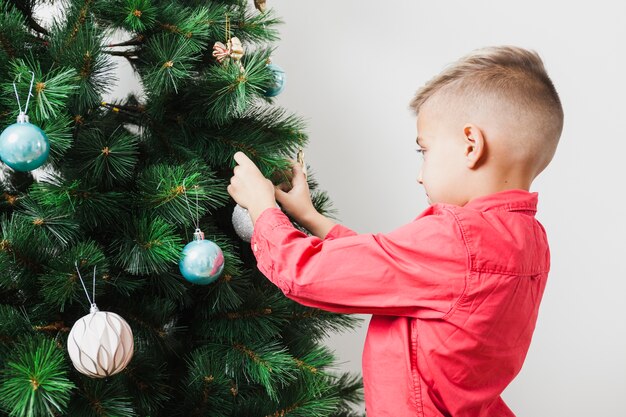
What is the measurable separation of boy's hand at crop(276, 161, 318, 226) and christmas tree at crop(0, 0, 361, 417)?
19 millimetres

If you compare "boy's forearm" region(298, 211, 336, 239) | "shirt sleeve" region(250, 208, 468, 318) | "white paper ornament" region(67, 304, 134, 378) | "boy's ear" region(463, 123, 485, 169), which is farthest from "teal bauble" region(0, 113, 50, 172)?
"boy's ear" region(463, 123, 485, 169)

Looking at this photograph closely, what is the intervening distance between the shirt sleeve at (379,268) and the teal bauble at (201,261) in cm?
7

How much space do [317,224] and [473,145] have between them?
9.9 inches

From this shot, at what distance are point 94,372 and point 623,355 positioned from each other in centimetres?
128

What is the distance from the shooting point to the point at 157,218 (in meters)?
0.83

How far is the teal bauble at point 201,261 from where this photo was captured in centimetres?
82

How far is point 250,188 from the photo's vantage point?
88cm

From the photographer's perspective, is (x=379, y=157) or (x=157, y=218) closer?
(x=157, y=218)

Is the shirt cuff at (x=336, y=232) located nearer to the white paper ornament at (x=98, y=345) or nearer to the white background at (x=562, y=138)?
the white paper ornament at (x=98, y=345)

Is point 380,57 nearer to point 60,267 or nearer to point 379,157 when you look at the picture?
point 379,157

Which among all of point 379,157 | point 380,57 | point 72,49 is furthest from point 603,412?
point 72,49

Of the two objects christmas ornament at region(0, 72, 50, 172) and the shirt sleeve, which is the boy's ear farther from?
christmas ornament at region(0, 72, 50, 172)

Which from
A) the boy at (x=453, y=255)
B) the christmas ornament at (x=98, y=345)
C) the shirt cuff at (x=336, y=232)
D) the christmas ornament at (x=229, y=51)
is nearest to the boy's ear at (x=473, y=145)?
the boy at (x=453, y=255)

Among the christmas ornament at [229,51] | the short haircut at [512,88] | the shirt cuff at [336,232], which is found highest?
the short haircut at [512,88]
